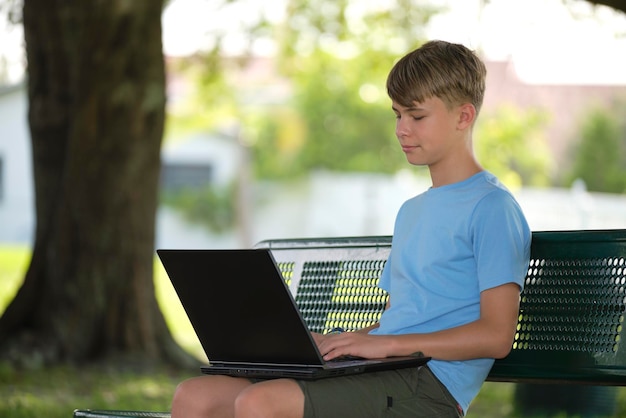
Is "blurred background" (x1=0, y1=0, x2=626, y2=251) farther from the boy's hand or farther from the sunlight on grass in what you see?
the boy's hand

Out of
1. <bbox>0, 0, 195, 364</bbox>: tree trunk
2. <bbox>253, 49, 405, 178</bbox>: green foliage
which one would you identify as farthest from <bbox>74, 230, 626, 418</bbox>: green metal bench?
<bbox>253, 49, 405, 178</bbox>: green foliage

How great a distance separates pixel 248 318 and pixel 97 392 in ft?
16.5

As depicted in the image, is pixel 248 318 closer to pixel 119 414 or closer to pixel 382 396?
pixel 382 396

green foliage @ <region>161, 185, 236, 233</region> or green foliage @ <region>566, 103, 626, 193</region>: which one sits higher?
green foliage @ <region>566, 103, 626, 193</region>

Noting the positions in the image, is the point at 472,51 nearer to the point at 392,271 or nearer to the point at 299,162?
the point at 392,271

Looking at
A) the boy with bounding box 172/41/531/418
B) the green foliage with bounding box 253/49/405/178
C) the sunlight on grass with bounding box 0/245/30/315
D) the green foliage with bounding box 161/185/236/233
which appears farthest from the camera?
the green foliage with bounding box 161/185/236/233

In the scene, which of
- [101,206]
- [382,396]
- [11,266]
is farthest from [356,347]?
[11,266]

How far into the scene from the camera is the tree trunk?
8.68 meters

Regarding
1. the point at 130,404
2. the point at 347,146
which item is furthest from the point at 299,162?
the point at 130,404

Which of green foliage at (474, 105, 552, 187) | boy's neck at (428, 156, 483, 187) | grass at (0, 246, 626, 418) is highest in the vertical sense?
green foliage at (474, 105, 552, 187)

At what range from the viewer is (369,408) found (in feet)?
9.35

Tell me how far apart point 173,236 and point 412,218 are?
3231 cm

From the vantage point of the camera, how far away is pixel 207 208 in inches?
1403

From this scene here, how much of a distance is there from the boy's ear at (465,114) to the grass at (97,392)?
3600 mm
